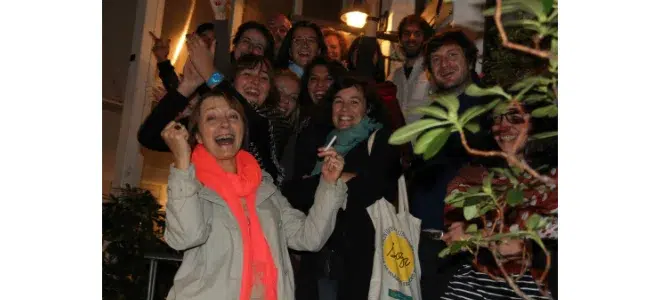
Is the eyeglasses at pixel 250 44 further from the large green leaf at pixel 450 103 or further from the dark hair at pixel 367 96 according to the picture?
the large green leaf at pixel 450 103

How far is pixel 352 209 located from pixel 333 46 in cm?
208

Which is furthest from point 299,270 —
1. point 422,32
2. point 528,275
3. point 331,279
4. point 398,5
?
point 398,5

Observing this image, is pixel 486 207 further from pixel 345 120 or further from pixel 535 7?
pixel 345 120

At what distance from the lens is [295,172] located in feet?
12.6

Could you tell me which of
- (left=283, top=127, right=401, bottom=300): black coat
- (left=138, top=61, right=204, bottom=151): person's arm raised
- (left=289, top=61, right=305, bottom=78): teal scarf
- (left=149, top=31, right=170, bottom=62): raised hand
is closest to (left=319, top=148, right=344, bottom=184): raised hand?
(left=283, top=127, right=401, bottom=300): black coat

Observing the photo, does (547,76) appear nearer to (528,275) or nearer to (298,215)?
(528,275)

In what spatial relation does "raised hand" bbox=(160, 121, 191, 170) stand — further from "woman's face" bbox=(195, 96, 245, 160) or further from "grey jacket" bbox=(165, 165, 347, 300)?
"woman's face" bbox=(195, 96, 245, 160)

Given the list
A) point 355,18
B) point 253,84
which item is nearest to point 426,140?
point 253,84

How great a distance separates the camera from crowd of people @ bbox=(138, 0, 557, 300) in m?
2.80

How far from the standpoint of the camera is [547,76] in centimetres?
105

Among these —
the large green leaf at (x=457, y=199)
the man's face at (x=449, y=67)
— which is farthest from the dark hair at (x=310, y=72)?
the large green leaf at (x=457, y=199)

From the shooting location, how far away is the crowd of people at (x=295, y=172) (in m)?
2.80

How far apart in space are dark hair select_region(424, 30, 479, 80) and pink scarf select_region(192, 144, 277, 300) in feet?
4.29
